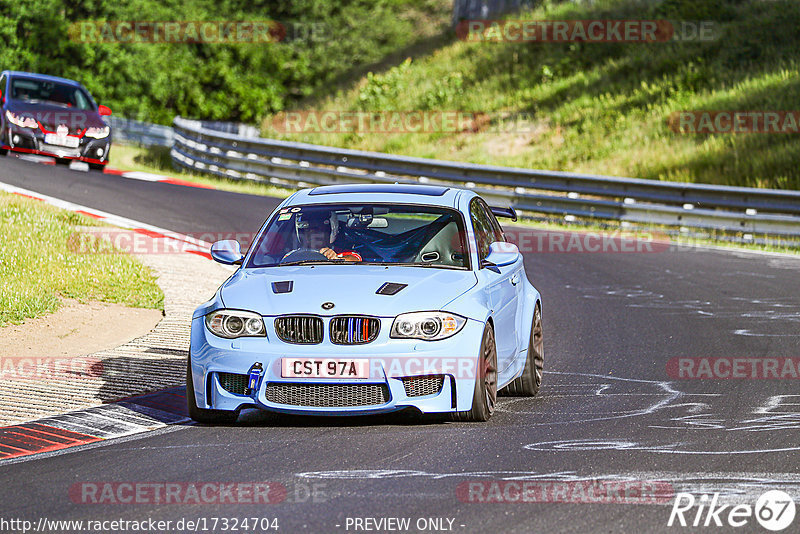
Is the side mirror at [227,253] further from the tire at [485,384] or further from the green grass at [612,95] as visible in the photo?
the green grass at [612,95]

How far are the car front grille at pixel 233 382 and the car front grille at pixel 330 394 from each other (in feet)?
0.57

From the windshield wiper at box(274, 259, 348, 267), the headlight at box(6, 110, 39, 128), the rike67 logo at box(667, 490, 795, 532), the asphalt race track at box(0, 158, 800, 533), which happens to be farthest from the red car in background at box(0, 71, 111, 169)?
the rike67 logo at box(667, 490, 795, 532)

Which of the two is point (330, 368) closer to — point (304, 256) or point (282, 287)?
point (282, 287)

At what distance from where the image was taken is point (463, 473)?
20.4ft

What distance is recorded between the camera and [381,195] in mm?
8852

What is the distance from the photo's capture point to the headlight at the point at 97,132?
24.8m

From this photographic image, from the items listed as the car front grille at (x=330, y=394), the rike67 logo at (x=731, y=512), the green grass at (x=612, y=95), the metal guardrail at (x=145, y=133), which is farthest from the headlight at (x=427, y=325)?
the metal guardrail at (x=145, y=133)

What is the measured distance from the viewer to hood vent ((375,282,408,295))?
7.41 metres

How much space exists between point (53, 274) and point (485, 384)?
7.15m

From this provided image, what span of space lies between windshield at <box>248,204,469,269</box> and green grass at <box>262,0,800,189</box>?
57.9 feet

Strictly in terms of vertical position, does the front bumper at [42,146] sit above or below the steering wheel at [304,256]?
below

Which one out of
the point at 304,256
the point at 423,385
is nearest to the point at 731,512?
the point at 423,385

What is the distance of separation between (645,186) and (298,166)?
305 inches

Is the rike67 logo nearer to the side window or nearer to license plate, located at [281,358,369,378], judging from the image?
license plate, located at [281,358,369,378]
